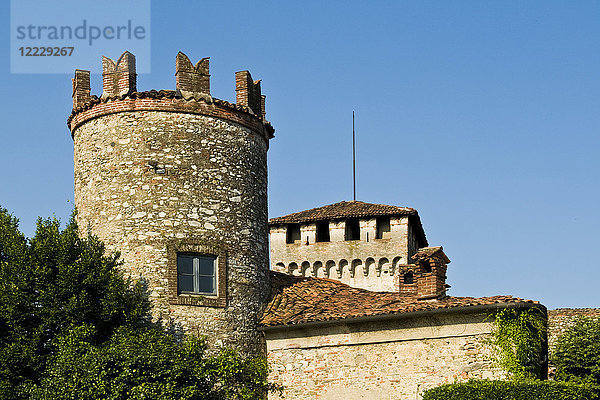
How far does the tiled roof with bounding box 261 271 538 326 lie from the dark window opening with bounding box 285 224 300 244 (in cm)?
1242

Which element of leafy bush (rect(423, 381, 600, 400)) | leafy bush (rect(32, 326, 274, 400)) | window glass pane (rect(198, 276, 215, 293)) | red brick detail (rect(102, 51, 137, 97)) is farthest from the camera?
red brick detail (rect(102, 51, 137, 97))

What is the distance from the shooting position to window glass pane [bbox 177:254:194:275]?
21094 millimetres

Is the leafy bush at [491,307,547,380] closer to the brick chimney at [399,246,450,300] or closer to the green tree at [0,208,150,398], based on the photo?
the brick chimney at [399,246,450,300]

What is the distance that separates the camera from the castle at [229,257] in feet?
66.8

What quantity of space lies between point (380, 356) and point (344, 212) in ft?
52.3

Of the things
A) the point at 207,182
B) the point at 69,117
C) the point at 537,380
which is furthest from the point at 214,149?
the point at 537,380

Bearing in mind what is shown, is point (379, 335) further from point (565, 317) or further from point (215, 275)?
point (565, 317)

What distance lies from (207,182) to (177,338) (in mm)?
3774

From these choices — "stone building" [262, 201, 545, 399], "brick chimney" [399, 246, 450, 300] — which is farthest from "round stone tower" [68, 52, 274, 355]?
"brick chimney" [399, 246, 450, 300]

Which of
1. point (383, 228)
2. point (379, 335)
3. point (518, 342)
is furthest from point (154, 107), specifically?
point (383, 228)

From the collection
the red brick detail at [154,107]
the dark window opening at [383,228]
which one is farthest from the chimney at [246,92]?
the dark window opening at [383,228]

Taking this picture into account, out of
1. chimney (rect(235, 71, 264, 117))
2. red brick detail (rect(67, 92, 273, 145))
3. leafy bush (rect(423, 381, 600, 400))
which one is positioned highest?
chimney (rect(235, 71, 264, 117))

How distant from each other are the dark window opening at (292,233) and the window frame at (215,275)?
1611cm

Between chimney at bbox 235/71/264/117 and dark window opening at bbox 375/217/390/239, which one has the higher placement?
chimney at bbox 235/71/264/117
